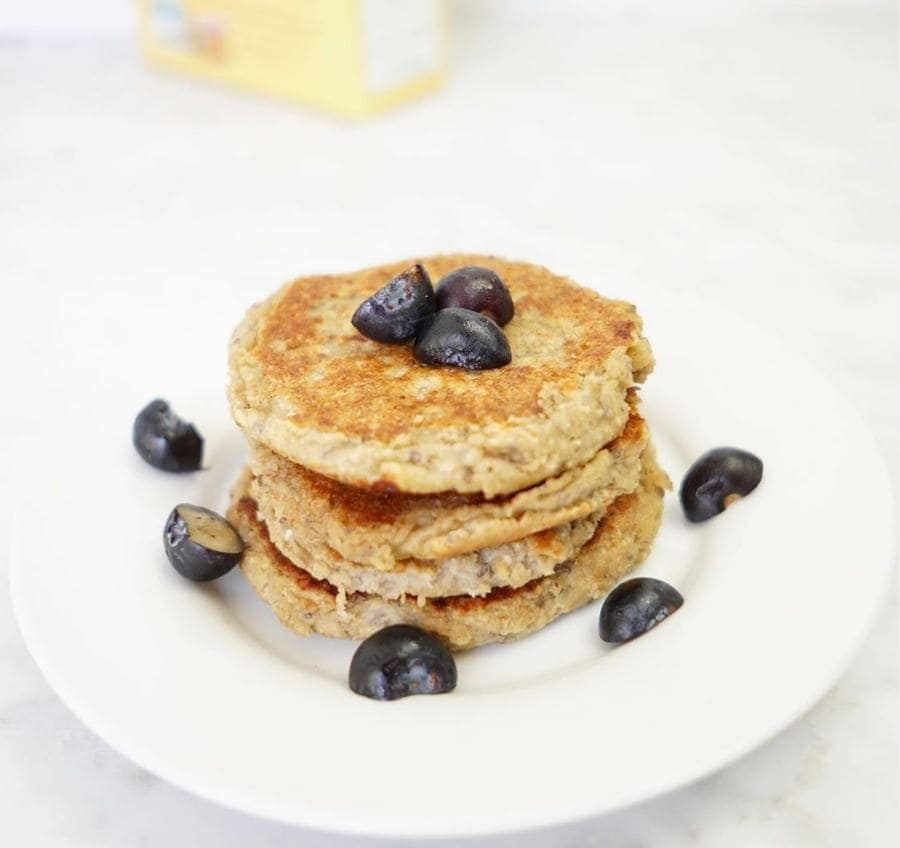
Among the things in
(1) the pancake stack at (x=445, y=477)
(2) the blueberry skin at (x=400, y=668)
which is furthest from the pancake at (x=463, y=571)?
(2) the blueberry skin at (x=400, y=668)

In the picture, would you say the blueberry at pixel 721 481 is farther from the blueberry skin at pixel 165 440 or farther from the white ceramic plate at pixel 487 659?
the blueberry skin at pixel 165 440

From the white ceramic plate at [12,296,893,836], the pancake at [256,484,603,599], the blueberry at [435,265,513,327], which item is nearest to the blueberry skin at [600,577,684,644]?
the white ceramic plate at [12,296,893,836]

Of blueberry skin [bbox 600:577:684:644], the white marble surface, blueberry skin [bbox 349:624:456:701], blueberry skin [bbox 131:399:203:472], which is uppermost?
blueberry skin [bbox 600:577:684:644]

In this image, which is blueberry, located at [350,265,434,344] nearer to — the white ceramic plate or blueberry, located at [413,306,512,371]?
blueberry, located at [413,306,512,371]

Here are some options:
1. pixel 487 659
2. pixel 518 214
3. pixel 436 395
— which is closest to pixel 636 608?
pixel 487 659

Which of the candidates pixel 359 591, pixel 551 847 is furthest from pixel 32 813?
pixel 551 847
